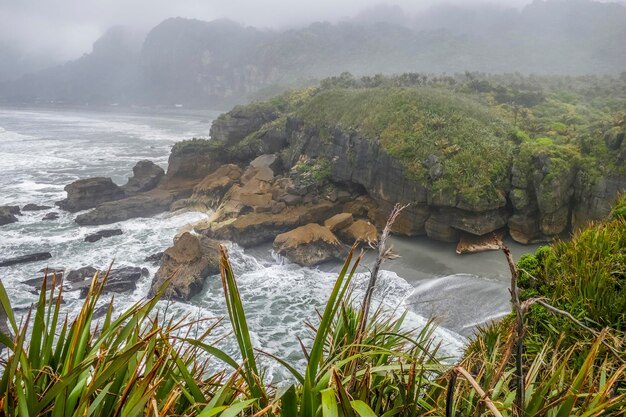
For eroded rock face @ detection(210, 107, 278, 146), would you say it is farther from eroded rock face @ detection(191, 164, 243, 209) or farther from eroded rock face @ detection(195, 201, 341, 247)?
eroded rock face @ detection(195, 201, 341, 247)

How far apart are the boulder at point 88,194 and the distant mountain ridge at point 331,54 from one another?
2097 inches

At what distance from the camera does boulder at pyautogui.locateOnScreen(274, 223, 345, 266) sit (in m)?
16.7

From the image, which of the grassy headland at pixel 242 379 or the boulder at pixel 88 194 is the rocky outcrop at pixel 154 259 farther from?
the grassy headland at pixel 242 379

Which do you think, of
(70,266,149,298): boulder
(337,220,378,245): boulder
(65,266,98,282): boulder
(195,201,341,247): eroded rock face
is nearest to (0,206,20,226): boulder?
(65,266,98,282): boulder

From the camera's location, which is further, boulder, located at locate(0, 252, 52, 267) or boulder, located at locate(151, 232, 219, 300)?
boulder, located at locate(0, 252, 52, 267)

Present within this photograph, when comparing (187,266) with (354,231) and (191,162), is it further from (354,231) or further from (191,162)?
(191,162)

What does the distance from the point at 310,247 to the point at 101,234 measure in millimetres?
11156

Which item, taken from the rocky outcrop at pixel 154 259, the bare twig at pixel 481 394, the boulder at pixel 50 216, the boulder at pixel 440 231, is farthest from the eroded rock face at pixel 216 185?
the bare twig at pixel 481 394

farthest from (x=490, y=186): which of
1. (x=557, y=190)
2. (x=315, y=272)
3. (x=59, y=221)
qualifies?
(x=59, y=221)

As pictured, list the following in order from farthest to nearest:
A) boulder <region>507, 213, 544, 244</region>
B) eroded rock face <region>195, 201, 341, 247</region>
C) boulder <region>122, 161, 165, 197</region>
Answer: boulder <region>122, 161, 165, 197</region>, eroded rock face <region>195, 201, 341, 247</region>, boulder <region>507, 213, 544, 244</region>

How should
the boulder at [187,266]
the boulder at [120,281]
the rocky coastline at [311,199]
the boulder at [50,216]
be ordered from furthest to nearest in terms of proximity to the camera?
the boulder at [50,216] → the rocky coastline at [311,199] → the boulder at [120,281] → the boulder at [187,266]

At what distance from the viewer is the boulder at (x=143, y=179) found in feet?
88.9

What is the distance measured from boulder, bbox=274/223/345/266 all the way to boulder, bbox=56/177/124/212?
46.5 ft

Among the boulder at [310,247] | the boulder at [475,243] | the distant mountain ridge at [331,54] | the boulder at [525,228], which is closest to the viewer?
the boulder at [475,243]
